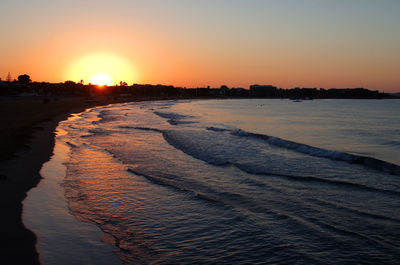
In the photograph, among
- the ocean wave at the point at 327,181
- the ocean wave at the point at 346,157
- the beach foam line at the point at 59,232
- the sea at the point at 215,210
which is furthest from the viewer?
the ocean wave at the point at 346,157

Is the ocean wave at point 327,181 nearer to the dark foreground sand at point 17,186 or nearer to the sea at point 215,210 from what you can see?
the sea at point 215,210

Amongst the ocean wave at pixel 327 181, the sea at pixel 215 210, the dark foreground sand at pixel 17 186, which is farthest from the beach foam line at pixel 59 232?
the ocean wave at pixel 327 181

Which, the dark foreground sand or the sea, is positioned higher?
the dark foreground sand

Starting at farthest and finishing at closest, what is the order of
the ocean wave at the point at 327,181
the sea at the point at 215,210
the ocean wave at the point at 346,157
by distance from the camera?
the ocean wave at the point at 346,157 < the ocean wave at the point at 327,181 < the sea at the point at 215,210

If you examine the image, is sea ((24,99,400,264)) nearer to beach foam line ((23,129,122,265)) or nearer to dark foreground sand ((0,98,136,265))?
beach foam line ((23,129,122,265))

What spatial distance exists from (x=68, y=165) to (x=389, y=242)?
12.0 meters

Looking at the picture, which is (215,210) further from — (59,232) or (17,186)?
(17,186)

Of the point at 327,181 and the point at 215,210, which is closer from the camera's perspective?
the point at 215,210

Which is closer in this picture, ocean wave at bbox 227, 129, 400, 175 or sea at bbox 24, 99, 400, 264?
sea at bbox 24, 99, 400, 264

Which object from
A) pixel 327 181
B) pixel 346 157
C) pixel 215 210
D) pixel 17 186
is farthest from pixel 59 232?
pixel 346 157

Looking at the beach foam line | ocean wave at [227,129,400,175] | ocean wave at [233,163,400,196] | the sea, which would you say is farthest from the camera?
ocean wave at [227,129,400,175]

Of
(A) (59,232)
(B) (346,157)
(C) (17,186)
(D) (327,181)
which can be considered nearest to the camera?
(A) (59,232)

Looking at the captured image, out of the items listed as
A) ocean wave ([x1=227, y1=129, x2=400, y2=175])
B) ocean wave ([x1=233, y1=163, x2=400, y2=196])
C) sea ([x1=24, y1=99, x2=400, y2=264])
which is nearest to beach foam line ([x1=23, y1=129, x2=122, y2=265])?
sea ([x1=24, y1=99, x2=400, y2=264])

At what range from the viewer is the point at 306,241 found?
22.0 ft
